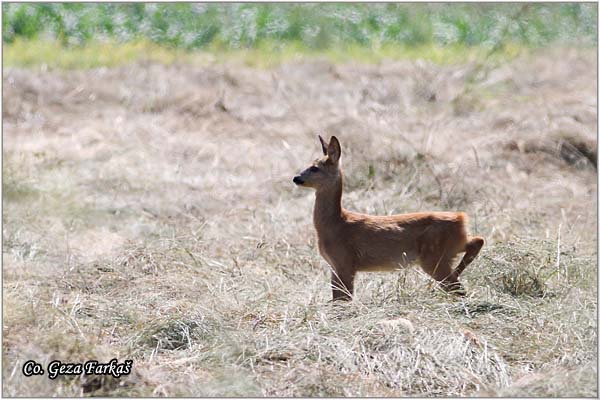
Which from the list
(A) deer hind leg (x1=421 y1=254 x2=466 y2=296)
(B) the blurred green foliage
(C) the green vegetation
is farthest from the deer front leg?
(B) the blurred green foliage

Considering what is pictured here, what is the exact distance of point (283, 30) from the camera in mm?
Result: 19578

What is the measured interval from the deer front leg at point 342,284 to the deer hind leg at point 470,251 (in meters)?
0.84

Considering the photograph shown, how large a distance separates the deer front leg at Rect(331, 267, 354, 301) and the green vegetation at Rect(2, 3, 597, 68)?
9.76 metres

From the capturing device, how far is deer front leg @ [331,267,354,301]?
8086mm

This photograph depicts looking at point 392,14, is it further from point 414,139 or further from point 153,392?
point 153,392

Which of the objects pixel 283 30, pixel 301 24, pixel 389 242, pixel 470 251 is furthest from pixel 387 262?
pixel 301 24

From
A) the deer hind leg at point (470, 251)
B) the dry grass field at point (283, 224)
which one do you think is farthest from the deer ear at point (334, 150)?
the deer hind leg at point (470, 251)

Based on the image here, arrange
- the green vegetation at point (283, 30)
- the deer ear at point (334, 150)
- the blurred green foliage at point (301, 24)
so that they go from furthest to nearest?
1. the blurred green foliage at point (301, 24)
2. the green vegetation at point (283, 30)
3. the deer ear at point (334, 150)

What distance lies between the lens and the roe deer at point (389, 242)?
823cm

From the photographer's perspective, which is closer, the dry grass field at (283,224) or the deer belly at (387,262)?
the dry grass field at (283,224)

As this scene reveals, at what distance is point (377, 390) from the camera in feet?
21.3

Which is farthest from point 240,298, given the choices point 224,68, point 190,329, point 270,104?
point 224,68

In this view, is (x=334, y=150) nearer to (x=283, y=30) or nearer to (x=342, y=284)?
(x=342, y=284)

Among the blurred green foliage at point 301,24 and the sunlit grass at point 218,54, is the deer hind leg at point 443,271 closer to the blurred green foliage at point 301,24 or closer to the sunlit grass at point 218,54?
the sunlit grass at point 218,54
